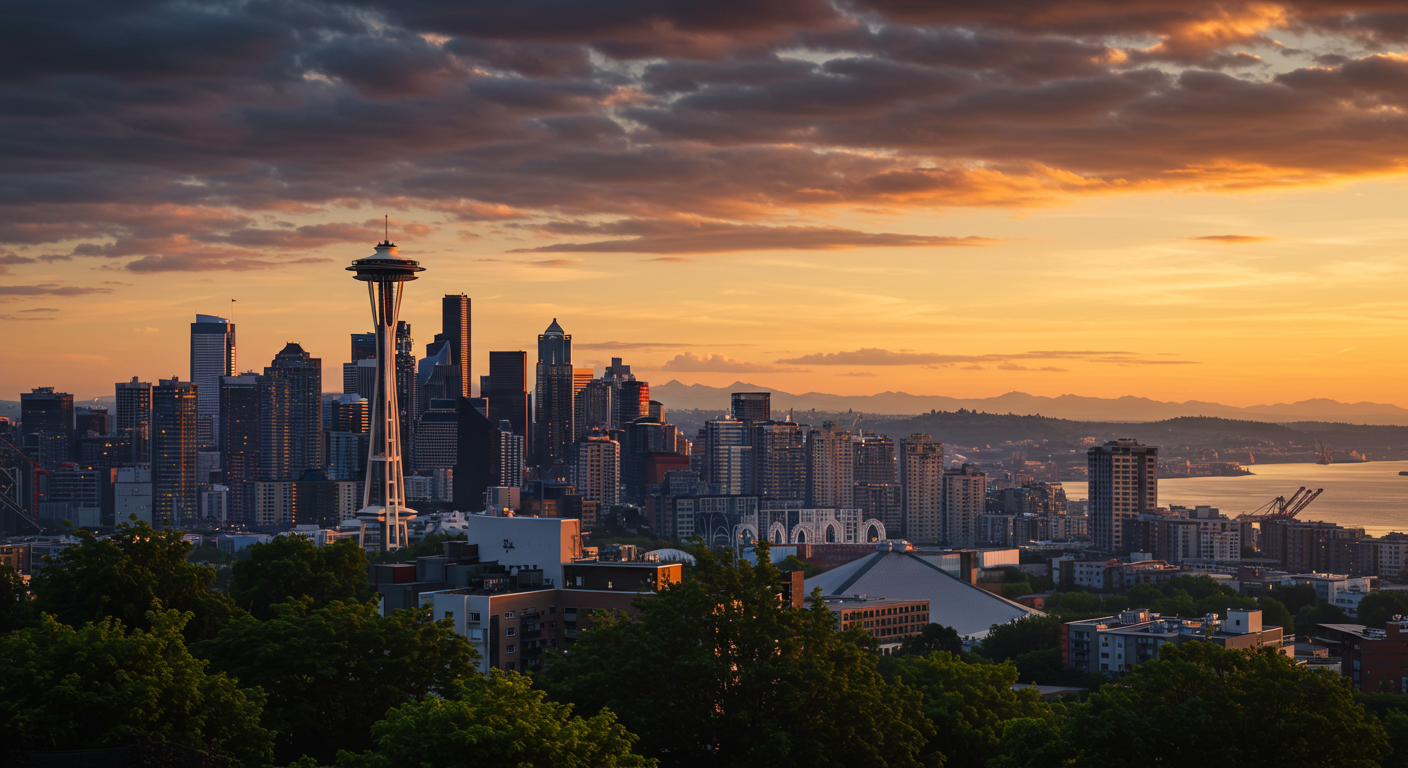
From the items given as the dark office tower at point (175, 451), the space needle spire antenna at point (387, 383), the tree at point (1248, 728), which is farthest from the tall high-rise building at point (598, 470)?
the tree at point (1248, 728)

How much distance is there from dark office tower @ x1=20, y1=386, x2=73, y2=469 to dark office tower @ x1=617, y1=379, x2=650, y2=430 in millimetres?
65377

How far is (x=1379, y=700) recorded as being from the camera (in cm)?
3591

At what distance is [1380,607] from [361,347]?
470 ft

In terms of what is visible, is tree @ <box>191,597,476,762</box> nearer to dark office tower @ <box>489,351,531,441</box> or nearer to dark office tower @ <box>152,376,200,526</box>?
dark office tower @ <box>152,376,200,526</box>

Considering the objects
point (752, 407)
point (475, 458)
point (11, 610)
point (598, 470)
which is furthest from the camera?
point (752, 407)

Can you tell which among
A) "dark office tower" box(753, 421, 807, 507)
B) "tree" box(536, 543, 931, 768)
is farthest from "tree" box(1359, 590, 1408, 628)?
"dark office tower" box(753, 421, 807, 507)

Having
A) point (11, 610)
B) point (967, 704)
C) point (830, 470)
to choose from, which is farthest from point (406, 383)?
point (967, 704)

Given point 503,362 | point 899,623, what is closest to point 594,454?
point 503,362

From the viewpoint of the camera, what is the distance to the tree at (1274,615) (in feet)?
201

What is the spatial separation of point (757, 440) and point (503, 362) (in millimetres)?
35011

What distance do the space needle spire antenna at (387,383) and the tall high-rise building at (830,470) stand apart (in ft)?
227

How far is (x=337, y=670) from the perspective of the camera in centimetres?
2078

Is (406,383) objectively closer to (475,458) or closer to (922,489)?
(475,458)

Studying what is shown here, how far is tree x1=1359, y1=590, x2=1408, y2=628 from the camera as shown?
63938 mm
